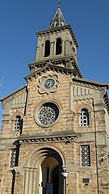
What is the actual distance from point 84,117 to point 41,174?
6.74 m

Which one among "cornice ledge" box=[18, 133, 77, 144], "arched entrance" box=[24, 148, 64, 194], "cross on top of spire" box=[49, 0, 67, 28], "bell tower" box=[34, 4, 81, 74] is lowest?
"arched entrance" box=[24, 148, 64, 194]

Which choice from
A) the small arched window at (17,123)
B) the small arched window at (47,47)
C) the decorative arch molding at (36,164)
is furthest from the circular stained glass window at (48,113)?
the small arched window at (47,47)

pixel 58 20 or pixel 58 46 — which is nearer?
pixel 58 46

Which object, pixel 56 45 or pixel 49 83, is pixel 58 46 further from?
pixel 49 83

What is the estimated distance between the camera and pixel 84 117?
22.5m

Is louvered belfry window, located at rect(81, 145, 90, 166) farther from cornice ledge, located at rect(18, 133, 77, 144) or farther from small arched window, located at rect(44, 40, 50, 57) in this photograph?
small arched window, located at rect(44, 40, 50, 57)

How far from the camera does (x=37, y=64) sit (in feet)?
93.2

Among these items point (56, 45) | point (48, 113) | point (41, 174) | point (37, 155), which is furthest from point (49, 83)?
point (41, 174)

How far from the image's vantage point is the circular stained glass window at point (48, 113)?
76.4ft

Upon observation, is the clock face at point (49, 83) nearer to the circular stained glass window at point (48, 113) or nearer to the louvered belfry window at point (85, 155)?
the circular stained glass window at point (48, 113)

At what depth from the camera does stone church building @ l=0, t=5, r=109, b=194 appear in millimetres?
20078

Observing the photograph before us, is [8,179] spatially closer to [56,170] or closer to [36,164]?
[36,164]

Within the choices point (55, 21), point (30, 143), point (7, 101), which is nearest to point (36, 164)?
point (30, 143)

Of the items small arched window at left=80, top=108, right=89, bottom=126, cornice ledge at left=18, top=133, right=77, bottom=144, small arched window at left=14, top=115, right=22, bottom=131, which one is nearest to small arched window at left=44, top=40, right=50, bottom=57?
small arched window at left=14, top=115, right=22, bottom=131
